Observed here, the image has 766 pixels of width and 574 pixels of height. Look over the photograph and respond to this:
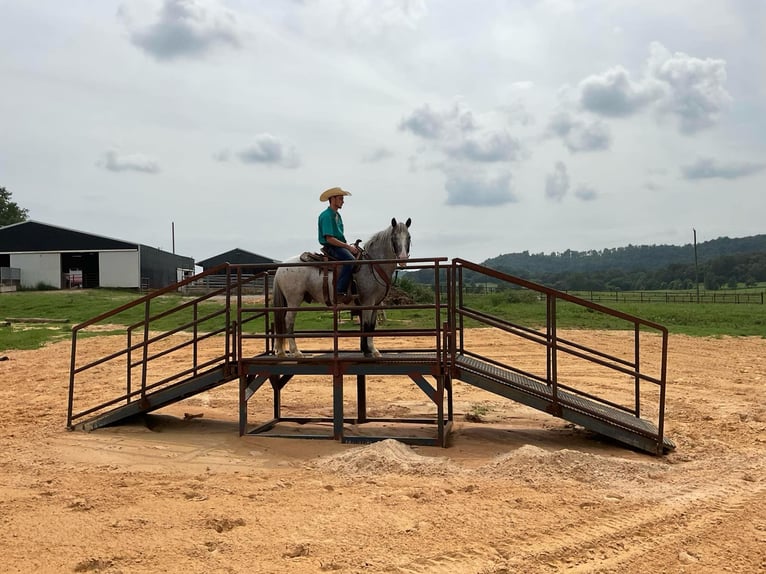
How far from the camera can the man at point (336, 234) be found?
7.90m

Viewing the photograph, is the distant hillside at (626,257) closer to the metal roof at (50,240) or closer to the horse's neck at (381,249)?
the metal roof at (50,240)

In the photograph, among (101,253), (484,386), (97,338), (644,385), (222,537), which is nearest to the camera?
(222,537)

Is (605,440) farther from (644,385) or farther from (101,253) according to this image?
(101,253)

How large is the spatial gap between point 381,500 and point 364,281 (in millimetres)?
3234

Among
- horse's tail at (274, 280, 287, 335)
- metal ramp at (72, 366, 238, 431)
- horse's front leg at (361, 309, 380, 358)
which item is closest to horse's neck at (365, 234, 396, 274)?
horse's front leg at (361, 309, 380, 358)

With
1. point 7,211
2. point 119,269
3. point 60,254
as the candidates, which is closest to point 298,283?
point 119,269

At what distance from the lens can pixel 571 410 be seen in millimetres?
7004

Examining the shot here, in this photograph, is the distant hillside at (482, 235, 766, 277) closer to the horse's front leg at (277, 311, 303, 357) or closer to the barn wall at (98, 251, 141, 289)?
the barn wall at (98, 251, 141, 289)

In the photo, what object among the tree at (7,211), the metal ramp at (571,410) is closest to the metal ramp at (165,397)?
the metal ramp at (571,410)

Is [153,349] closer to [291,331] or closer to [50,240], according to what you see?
[291,331]

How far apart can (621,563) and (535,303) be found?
29.9 m

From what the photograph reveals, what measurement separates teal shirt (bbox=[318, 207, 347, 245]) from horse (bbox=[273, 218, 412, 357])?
1.25 feet

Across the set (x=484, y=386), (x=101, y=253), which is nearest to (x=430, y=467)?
(x=484, y=386)

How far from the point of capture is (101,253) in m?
42.1
